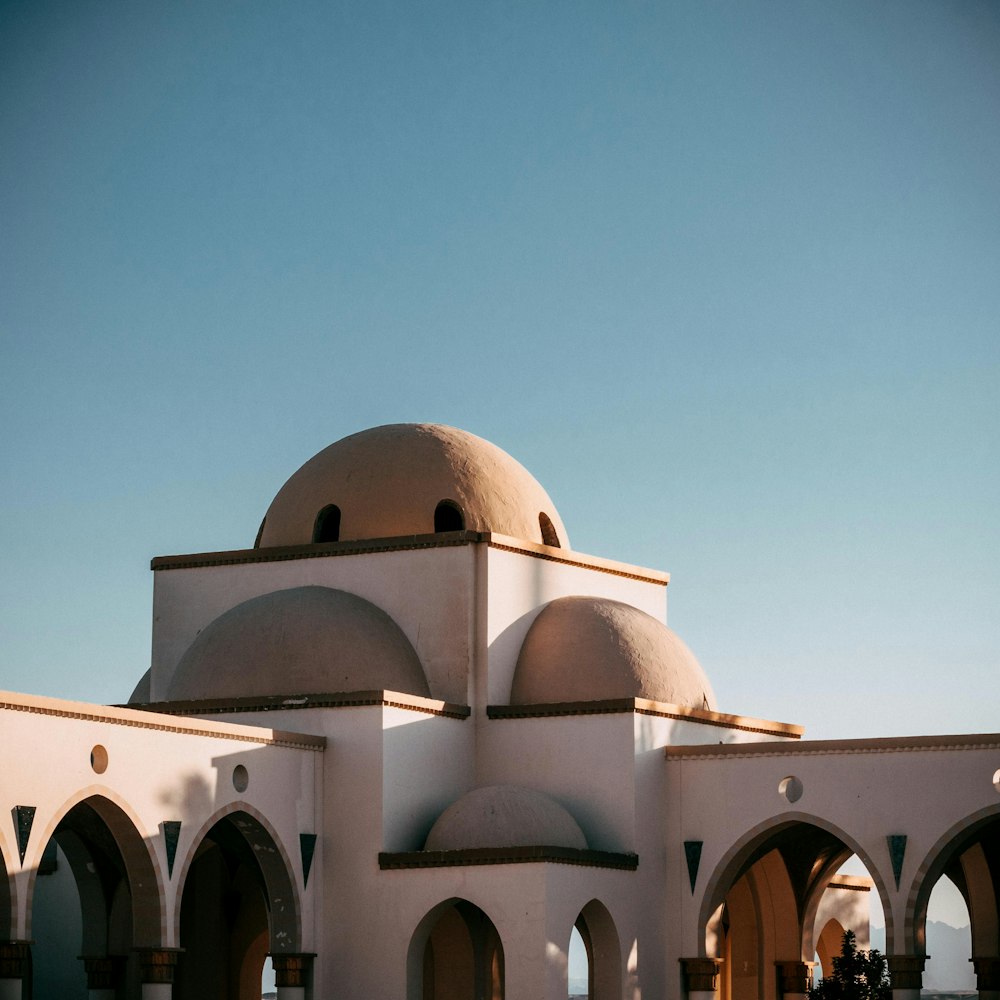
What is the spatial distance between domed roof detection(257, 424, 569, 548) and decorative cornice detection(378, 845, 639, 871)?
5.11 m

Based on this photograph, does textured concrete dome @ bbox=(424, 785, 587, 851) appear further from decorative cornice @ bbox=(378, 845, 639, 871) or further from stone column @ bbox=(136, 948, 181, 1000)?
stone column @ bbox=(136, 948, 181, 1000)

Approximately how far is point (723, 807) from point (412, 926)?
4.31 meters

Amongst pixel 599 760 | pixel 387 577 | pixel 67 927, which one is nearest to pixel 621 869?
pixel 599 760

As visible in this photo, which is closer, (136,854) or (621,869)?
(136,854)

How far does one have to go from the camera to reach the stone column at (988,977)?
2766 centimetres

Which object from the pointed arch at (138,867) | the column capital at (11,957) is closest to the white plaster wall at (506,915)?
the pointed arch at (138,867)

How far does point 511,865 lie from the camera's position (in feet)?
80.7

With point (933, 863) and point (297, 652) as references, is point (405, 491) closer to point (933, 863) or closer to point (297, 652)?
point (297, 652)

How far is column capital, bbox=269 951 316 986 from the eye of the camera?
2522cm

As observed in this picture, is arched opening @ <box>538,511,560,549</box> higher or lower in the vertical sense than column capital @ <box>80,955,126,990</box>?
higher

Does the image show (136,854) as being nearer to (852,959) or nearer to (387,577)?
(387,577)

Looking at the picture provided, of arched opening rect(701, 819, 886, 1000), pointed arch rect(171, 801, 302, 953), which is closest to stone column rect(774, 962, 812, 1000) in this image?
arched opening rect(701, 819, 886, 1000)

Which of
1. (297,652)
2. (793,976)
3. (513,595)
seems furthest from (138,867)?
(793,976)

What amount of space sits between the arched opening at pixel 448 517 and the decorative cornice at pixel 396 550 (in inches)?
32.9
